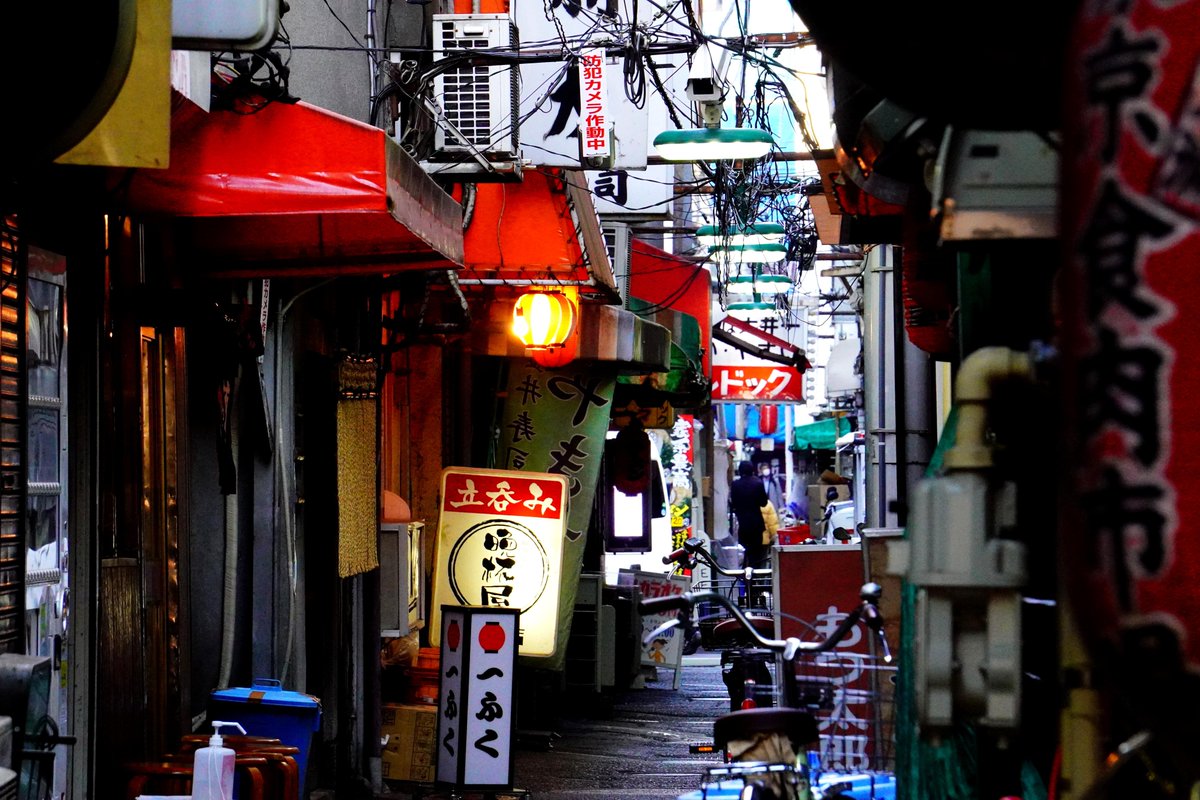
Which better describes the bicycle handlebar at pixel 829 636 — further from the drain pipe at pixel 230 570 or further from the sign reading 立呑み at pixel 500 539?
the sign reading 立呑み at pixel 500 539

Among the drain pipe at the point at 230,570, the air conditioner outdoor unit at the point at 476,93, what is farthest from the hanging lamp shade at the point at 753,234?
the drain pipe at the point at 230,570

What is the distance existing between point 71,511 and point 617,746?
1029 centimetres

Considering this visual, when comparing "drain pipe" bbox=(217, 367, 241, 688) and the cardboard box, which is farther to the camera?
the cardboard box

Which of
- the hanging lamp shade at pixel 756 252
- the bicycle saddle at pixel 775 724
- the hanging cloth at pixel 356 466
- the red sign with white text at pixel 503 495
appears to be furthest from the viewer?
the hanging lamp shade at pixel 756 252

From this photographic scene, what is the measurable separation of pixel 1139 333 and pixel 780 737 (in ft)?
14.4

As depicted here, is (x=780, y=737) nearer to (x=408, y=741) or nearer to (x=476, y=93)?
(x=476, y=93)

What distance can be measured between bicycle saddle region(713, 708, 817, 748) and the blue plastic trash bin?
4.26 m

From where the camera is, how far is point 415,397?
18172mm

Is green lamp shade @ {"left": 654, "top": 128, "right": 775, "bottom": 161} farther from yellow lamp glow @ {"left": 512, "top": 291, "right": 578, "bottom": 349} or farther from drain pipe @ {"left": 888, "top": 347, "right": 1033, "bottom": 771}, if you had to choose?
drain pipe @ {"left": 888, "top": 347, "right": 1033, "bottom": 771}

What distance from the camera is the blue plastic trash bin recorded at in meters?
10.2

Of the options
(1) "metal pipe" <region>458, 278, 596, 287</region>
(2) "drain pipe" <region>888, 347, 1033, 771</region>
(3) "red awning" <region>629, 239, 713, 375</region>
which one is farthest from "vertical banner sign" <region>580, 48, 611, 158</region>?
(3) "red awning" <region>629, 239, 713, 375</region>

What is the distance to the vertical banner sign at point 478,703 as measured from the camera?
11.9 m

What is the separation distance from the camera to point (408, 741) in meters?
15.2

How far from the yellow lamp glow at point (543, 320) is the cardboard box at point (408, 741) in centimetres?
398
